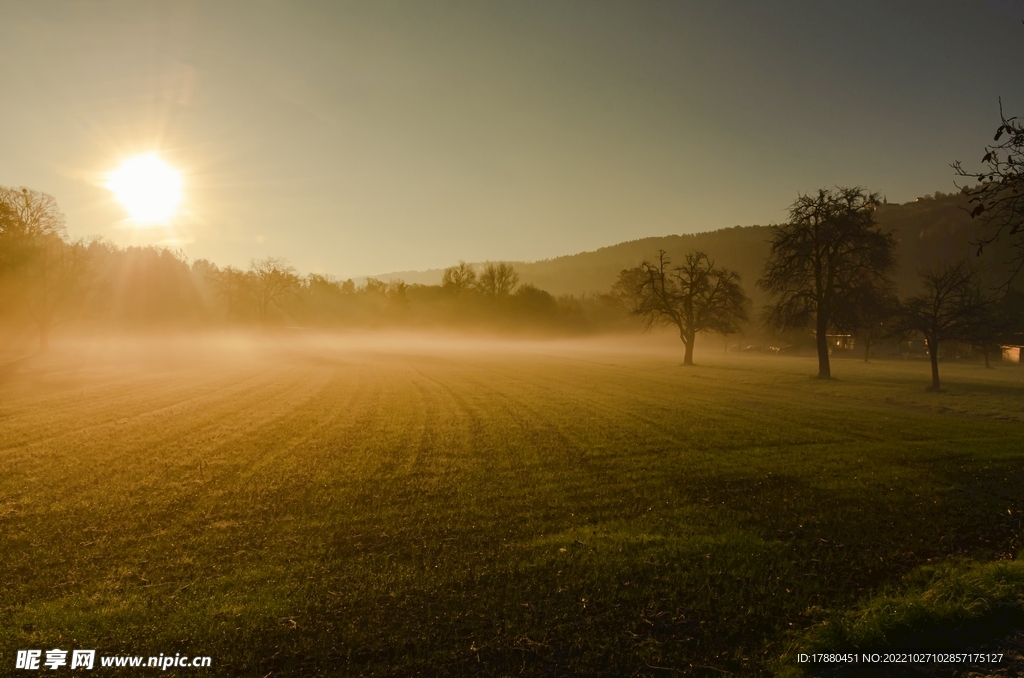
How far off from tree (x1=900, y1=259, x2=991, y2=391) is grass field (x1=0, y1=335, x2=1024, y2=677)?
15.8 meters

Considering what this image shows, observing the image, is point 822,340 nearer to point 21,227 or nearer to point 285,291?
point 21,227

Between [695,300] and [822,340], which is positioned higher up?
[695,300]

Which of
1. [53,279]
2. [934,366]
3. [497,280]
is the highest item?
[497,280]

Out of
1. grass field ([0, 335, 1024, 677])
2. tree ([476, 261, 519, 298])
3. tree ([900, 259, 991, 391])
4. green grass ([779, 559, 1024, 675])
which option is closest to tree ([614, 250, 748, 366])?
tree ([900, 259, 991, 391])

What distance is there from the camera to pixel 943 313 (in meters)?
34.0

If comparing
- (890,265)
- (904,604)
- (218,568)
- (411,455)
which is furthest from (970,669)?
(890,265)

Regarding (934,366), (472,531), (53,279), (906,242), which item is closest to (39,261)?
(53,279)

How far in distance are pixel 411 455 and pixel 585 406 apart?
10.4m

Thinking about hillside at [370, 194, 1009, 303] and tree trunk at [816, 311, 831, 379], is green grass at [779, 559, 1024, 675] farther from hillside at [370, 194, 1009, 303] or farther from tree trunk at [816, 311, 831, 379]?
hillside at [370, 194, 1009, 303]

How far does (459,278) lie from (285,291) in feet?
118

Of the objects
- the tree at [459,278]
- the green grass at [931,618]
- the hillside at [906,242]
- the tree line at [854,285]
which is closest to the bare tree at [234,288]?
the tree at [459,278]

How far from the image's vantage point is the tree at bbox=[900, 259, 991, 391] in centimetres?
3269

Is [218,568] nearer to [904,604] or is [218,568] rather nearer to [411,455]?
[411,455]

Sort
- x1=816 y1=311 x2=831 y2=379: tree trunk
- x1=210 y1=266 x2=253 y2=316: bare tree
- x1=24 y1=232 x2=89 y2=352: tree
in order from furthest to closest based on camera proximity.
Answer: x1=210 y1=266 x2=253 y2=316: bare tree < x1=24 y1=232 x2=89 y2=352: tree < x1=816 y1=311 x2=831 y2=379: tree trunk
